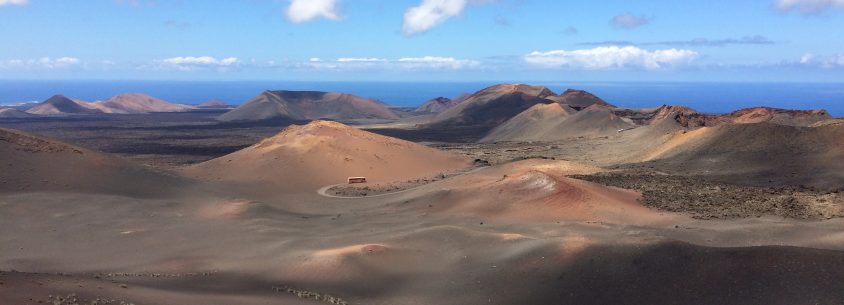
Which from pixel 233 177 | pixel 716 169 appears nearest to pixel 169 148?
pixel 233 177

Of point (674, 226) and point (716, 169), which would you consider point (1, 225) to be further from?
point (716, 169)

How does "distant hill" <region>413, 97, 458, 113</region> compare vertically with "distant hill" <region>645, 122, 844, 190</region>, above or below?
below

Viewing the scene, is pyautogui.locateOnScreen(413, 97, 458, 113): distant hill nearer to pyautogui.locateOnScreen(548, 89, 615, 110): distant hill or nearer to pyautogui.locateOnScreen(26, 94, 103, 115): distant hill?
pyautogui.locateOnScreen(548, 89, 615, 110): distant hill

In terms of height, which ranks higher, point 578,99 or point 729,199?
point 578,99

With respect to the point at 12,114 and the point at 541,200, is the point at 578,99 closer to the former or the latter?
the point at 541,200

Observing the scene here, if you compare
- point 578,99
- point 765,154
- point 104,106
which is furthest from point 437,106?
point 765,154

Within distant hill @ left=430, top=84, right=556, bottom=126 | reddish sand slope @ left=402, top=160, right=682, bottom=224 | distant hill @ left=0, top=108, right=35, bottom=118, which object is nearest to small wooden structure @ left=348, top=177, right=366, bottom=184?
reddish sand slope @ left=402, top=160, right=682, bottom=224

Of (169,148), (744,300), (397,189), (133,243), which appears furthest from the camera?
(169,148)
